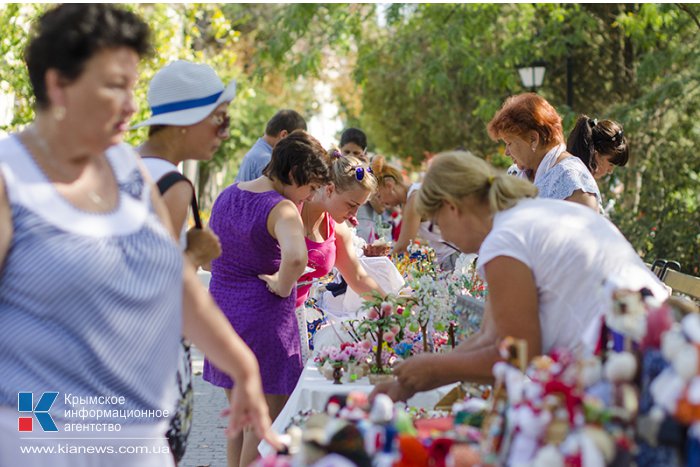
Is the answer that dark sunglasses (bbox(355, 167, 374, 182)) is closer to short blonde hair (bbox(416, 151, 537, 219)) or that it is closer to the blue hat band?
the blue hat band

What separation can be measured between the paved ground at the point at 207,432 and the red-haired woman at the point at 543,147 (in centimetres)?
252

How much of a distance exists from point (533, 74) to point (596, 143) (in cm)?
792

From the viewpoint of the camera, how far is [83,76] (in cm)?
203

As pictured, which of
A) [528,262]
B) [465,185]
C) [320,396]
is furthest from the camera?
[320,396]

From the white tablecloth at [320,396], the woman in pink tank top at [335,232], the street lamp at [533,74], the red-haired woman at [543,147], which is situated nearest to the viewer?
the white tablecloth at [320,396]

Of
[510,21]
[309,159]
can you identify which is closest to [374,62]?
[510,21]

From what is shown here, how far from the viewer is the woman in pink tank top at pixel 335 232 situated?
493 centimetres

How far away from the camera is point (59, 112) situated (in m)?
2.05

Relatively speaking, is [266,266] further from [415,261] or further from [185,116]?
[415,261]

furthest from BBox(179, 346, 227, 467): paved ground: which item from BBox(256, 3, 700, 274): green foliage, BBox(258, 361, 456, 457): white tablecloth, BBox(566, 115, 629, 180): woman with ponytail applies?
BBox(256, 3, 700, 274): green foliage

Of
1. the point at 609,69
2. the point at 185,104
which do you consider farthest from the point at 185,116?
the point at 609,69

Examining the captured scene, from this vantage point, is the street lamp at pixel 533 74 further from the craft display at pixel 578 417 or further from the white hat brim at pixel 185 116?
the craft display at pixel 578 417

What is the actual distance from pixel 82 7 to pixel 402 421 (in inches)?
45.0

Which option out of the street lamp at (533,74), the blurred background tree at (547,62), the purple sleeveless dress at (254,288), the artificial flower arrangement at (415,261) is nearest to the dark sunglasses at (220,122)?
the purple sleeveless dress at (254,288)
